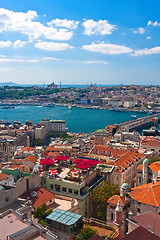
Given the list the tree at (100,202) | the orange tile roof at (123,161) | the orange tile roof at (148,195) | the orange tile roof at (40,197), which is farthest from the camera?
the orange tile roof at (123,161)

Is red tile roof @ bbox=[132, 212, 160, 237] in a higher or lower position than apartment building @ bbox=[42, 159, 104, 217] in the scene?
higher

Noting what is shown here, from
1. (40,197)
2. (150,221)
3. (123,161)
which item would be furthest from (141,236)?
(123,161)

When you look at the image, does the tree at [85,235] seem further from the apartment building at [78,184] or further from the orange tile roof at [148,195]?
the apartment building at [78,184]

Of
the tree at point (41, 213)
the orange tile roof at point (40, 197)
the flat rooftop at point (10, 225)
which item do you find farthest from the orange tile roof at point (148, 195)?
the flat rooftop at point (10, 225)

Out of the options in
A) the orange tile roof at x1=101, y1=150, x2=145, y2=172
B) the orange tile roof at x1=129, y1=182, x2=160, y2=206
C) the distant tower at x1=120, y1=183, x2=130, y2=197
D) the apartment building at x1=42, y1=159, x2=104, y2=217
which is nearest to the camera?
the orange tile roof at x1=129, y1=182, x2=160, y2=206

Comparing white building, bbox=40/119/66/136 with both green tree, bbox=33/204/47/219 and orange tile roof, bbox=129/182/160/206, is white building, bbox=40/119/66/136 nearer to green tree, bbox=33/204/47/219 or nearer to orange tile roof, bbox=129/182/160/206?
orange tile roof, bbox=129/182/160/206

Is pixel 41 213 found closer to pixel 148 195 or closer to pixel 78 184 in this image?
pixel 78 184

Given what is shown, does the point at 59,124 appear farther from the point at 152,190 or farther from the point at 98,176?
the point at 152,190

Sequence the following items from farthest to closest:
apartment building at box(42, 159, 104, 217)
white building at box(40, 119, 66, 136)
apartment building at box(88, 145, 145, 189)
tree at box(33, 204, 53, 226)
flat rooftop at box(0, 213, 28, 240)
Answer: white building at box(40, 119, 66, 136) < apartment building at box(88, 145, 145, 189) < apartment building at box(42, 159, 104, 217) < tree at box(33, 204, 53, 226) < flat rooftop at box(0, 213, 28, 240)

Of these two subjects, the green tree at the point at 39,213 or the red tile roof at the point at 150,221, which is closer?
the red tile roof at the point at 150,221

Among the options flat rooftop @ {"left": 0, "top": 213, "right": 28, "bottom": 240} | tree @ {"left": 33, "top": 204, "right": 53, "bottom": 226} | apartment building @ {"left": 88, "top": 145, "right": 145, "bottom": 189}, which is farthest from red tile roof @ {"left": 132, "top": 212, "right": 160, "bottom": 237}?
apartment building @ {"left": 88, "top": 145, "right": 145, "bottom": 189}
